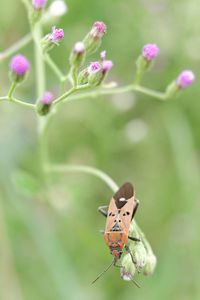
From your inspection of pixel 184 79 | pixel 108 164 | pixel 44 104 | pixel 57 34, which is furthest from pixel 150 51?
pixel 108 164

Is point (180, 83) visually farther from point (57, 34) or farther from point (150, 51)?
point (57, 34)

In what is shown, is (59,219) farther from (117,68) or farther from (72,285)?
(117,68)

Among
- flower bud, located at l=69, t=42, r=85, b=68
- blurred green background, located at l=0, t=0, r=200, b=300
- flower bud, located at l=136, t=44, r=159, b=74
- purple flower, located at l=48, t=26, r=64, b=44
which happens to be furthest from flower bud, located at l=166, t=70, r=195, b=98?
blurred green background, located at l=0, t=0, r=200, b=300

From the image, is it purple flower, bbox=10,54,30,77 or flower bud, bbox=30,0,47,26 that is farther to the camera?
flower bud, bbox=30,0,47,26

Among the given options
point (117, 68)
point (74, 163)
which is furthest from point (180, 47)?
point (74, 163)

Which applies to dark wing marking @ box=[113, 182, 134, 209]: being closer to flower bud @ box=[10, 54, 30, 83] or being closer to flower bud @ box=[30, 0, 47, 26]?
flower bud @ box=[10, 54, 30, 83]

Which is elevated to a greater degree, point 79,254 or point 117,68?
point 117,68
